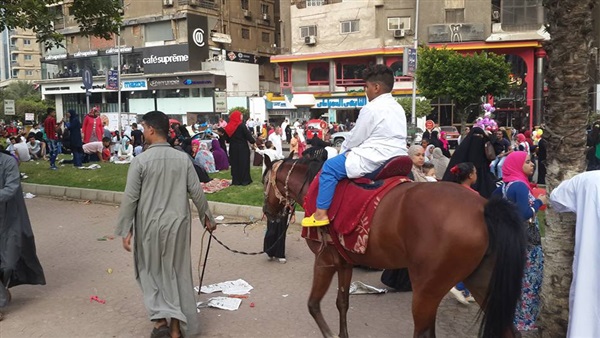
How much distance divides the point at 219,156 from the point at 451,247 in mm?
12683

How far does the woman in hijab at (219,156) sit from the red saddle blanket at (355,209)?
11.6 m

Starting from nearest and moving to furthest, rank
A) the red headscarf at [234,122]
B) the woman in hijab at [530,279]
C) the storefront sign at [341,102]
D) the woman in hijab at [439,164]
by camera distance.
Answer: the woman in hijab at [530,279] < the woman in hijab at [439,164] < the red headscarf at [234,122] < the storefront sign at [341,102]

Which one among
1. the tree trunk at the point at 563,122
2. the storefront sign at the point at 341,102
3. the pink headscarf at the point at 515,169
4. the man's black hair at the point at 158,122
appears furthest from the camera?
the storefront sign at the point at 341,102

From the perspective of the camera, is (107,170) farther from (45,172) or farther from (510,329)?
(510,329)

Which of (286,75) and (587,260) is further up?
(286,75)

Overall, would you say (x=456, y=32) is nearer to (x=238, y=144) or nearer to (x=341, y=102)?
(x=341, y=102)

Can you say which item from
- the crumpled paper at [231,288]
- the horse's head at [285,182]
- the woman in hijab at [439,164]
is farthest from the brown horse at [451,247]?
the woman in hijab at [439,164]

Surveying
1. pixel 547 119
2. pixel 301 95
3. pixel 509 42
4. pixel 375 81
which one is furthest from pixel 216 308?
pixel 301 95

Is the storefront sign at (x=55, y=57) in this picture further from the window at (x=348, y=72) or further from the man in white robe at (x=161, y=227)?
the man in white robe at (x=161, y=227)

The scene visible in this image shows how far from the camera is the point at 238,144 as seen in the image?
13039mm

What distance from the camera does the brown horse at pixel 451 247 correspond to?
3.73 meters

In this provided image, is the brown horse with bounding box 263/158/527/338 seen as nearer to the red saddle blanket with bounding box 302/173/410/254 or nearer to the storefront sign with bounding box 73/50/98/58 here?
the red saddle blanket with bounding box 302/173/410/254

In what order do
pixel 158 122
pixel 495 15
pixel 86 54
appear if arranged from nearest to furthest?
pixel 158 122
pixel 495 15
pixel 86 54

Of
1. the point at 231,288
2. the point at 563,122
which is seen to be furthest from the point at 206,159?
the point at 563,122
